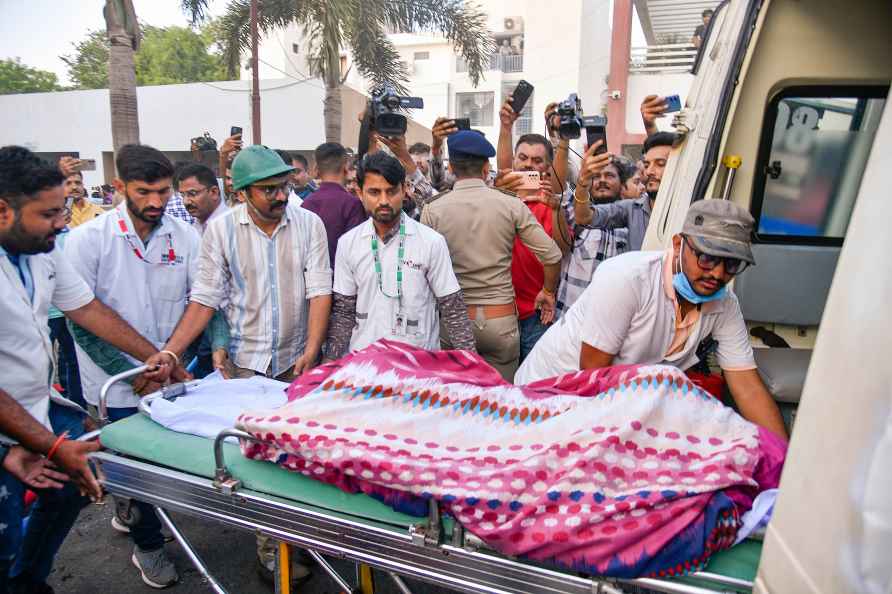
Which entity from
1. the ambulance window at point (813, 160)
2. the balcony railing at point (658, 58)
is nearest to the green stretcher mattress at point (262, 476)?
the ambulance window at point (813, 160)

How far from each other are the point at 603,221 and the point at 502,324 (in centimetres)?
90

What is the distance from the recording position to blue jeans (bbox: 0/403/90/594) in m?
2.22

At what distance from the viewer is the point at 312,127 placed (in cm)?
1892

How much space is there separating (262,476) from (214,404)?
0.53 m

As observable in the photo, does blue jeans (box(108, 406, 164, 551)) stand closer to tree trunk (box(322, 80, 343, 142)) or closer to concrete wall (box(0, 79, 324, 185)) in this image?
tree trunk (box(322, 80, 343, 142))

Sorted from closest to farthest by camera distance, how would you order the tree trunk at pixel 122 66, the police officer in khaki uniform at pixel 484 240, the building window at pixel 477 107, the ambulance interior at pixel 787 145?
the ambulance interior at pixel 787 145, the police officer in khaki uniform at pixel 484 240, the tree trunk at pixel 122 66, the building window at pixel 477 107

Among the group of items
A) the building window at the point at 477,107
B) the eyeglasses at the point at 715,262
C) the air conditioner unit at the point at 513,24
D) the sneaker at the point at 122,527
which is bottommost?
the sneaker at the point at 122,527

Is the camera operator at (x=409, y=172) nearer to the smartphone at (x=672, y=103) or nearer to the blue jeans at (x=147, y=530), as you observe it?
the smartphone at (x=672, y=103)

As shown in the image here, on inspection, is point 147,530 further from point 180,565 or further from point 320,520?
point 320,520

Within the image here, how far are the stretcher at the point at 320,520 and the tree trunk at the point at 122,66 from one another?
7848 millimetres

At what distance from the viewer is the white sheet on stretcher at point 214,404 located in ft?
7.59

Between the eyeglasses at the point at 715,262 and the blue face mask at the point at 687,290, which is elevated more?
the eyeglasses at the point at 715,262

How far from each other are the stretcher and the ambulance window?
198 cm

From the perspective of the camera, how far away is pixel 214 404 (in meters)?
2.44
